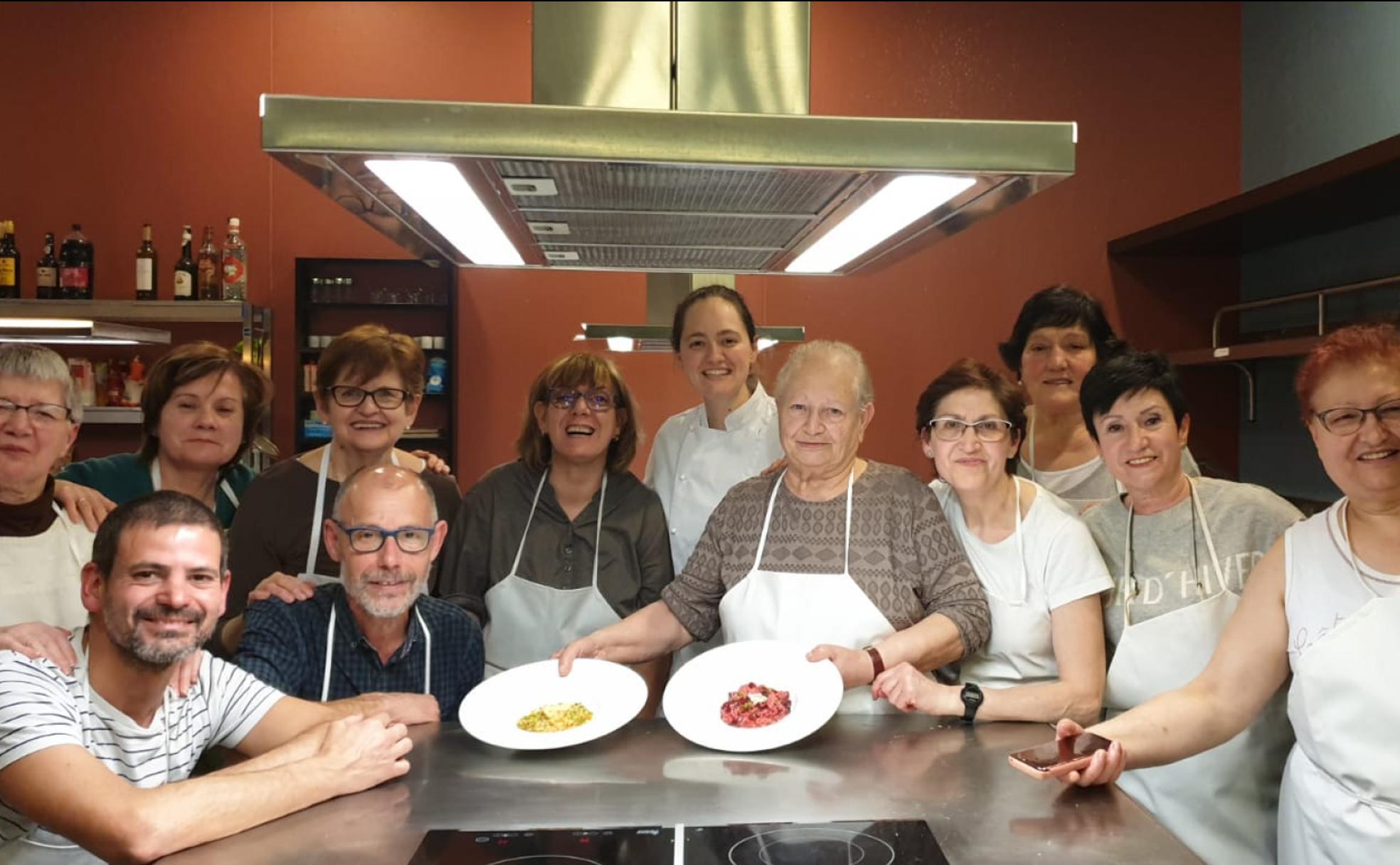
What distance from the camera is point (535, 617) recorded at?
2.57 metres

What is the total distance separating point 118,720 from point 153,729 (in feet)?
0.17

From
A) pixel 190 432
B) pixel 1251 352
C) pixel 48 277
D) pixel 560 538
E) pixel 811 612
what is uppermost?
pixel 48 277

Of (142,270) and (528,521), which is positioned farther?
(142,270)

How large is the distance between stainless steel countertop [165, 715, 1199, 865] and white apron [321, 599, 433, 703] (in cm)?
19

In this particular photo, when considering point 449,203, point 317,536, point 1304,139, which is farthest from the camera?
point 1304,139

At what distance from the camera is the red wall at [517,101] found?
4746mm

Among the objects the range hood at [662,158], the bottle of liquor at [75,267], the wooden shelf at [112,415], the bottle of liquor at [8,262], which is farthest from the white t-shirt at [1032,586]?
the bottle of liquor at [8,262]

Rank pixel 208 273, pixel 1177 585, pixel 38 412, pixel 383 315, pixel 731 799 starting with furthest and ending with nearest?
pixel 383 315 → pixel 208 273 → pixel 38 412 → pixel 1177 585 → pixel 731 799

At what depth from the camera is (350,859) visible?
55.4 inches

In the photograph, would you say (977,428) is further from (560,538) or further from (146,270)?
(146,270)

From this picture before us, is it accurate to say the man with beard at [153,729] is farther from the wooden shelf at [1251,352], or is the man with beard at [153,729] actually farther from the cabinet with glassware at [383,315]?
the cabinet with glassware at [383,315]

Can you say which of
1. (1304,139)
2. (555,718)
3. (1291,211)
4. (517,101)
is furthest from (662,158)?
(1304,139)

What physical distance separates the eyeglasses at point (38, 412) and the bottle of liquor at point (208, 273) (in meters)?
2.44

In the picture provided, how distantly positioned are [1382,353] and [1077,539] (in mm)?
647
